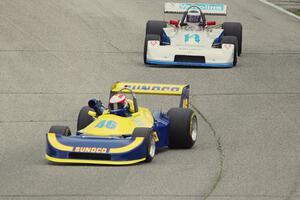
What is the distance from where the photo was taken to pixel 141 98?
1930 cm

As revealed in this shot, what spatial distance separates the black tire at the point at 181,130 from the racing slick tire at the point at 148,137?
1.02 metres

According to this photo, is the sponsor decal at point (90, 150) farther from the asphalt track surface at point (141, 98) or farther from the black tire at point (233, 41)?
the black tire at point (233, 41)

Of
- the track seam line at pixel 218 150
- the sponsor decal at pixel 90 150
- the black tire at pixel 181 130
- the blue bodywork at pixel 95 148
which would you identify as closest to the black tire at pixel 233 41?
the track seam line at pixel 218 150

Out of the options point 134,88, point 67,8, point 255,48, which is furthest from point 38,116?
point 67,8

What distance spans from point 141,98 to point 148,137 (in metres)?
5.46

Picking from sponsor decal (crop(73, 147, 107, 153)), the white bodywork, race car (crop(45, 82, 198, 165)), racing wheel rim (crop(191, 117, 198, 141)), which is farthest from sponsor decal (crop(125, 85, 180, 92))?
the white bodywork

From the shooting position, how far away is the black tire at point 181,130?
15055 millimetres

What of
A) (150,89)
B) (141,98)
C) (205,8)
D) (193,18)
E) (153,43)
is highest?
(205,8)

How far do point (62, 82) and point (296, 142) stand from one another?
6.65 metres

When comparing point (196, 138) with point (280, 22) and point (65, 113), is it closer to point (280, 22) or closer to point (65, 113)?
point (65, 113)

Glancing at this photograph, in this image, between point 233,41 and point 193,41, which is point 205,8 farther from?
point 233,41

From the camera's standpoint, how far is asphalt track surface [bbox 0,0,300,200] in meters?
12.7

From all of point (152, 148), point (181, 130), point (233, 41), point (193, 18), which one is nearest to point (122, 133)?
point (152, 148)

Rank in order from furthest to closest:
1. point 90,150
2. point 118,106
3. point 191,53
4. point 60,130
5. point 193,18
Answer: point 193,18 < point 191,53 < point 118,106 < point 60,130 < point 90,150
